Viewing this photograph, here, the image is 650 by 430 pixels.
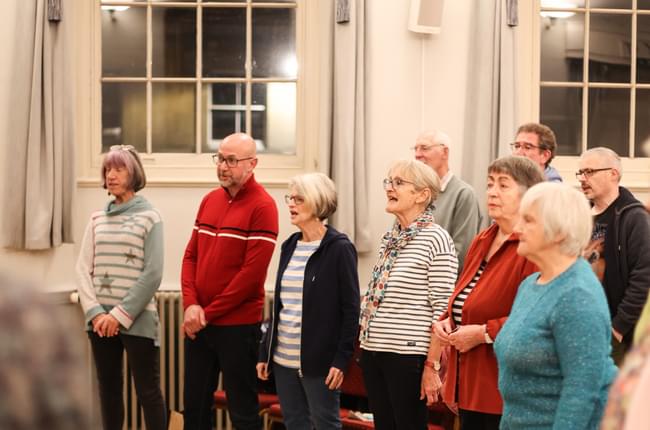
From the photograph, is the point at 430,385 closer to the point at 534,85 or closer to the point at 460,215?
the point at 460,215

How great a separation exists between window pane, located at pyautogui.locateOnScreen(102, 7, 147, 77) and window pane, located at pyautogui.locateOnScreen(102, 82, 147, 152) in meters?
0.12

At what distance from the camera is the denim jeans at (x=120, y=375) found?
4.29 meters

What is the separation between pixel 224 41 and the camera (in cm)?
550

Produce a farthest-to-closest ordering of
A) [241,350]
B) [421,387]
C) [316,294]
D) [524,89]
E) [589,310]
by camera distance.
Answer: [524,89], [241,350], [316,294], [421,387], [589,310]

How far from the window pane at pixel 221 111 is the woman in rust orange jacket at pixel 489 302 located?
2.65 metres

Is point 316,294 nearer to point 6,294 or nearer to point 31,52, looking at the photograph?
point 31,52

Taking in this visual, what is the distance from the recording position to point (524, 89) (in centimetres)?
543

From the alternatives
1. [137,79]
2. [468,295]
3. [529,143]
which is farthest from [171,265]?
[468,295]

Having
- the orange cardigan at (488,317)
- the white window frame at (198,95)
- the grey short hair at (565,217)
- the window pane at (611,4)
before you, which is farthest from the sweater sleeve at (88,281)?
the window pane at (611,4)

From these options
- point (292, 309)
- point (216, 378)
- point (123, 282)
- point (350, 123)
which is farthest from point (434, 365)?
point (350, 123)

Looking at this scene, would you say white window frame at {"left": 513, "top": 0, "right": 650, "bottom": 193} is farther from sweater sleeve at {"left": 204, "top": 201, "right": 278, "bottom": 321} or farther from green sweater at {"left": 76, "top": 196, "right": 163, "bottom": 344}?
green sweater at {"left": 76, "top": 196, "right": 163, "bottom": 344}

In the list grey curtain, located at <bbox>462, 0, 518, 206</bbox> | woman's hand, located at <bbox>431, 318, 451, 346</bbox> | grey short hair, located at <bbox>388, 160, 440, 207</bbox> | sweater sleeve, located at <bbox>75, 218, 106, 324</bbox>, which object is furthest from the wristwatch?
grey curtain, located at <bbox>462, 0, 518, 206</bbox>

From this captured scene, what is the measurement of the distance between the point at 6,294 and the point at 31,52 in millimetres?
4465

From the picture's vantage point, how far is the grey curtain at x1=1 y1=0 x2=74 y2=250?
502cm
